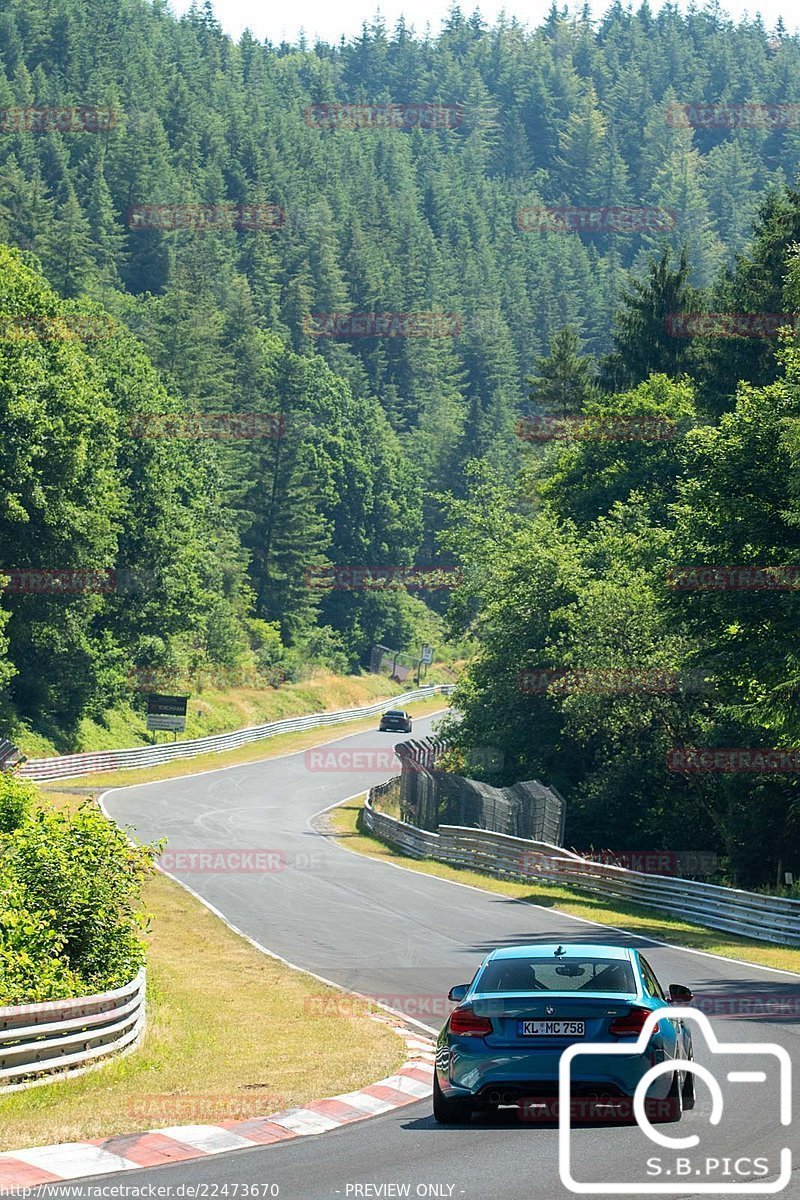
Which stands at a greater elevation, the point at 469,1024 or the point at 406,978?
the point at 469,1024

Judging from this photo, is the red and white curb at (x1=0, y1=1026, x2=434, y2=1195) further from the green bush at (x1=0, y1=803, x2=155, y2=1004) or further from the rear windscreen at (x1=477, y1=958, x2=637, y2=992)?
the green bush at (x1=0, y1=803, x2=155, y2=1004)

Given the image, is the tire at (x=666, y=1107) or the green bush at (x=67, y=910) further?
the green bush at (x=67, y=910)

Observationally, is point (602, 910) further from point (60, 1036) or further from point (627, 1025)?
point (627, 1025)

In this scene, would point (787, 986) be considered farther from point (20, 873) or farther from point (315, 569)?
point (315, 569)

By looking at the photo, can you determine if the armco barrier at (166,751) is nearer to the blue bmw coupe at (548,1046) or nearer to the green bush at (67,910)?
the green bush at (67,910)

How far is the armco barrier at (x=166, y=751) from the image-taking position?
5872 cm

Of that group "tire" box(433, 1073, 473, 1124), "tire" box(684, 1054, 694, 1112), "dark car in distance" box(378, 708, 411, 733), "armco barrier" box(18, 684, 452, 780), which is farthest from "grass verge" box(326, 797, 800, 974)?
"dark car in distance" box(378, 708, 411, 733)

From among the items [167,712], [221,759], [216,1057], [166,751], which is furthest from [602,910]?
[167,712]

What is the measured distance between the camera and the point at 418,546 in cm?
15188

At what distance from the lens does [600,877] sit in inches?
1448

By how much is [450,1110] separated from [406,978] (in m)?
11.0

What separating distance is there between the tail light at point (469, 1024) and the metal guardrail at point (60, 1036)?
413 centimetres

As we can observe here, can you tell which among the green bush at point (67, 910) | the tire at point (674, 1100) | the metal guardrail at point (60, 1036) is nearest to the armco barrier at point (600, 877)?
the green bush at point (67, 910)

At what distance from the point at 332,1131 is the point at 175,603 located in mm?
64435
